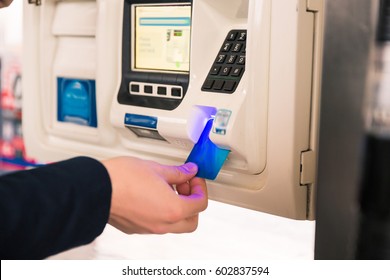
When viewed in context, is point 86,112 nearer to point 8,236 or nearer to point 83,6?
point 83,6

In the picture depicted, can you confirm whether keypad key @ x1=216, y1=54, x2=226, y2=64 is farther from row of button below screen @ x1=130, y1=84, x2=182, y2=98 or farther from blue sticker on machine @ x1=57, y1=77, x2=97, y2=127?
blue sticker on machine @ x1=57, y1=77, x2=97, y2=127

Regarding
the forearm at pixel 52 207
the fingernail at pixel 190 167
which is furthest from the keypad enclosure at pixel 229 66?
the forearm at pixel 52 207

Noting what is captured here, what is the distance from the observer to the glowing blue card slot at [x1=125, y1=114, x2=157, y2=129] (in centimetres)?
146

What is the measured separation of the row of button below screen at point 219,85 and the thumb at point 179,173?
17 centimetres

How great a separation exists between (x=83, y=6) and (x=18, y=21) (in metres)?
1.39

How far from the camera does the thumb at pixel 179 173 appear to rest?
1233 mm

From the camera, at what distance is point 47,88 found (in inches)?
70.6

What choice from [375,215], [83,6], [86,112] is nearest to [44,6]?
[83,6]

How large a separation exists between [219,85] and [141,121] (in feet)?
0.83

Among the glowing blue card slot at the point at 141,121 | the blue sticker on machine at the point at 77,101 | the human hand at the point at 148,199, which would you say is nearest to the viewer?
the human hand at the point at 148,199

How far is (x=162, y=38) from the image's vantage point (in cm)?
147

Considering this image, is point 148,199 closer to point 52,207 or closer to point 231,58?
point 52,207

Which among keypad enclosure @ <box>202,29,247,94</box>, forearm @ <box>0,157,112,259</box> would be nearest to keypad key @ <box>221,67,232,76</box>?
keypad enclosure @ <box>202,29,247,94</box>

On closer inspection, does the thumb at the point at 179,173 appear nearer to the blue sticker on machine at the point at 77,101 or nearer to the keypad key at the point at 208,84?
the keypad key at the point at 208,84
